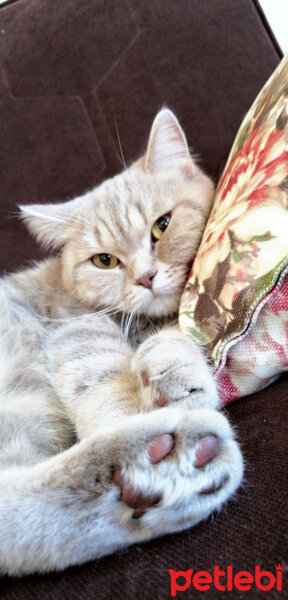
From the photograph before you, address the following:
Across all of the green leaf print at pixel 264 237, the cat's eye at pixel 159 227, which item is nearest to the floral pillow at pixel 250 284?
the green leaf print at pixel 264 237

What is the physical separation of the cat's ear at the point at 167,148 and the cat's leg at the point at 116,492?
77 cm

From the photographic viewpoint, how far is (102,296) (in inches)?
42.6

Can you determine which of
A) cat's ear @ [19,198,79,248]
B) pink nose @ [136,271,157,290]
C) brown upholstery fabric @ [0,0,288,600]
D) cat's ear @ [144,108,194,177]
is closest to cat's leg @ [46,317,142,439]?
pink nose @ [136,271,157,290]

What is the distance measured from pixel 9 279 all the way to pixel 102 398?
0.59 m

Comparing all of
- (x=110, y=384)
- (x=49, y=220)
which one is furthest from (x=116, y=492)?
(x=49, y=220)

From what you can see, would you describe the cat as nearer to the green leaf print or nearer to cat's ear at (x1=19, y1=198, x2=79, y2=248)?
cat's ear at (x1=19, y1=198, x2=79, y2=248)

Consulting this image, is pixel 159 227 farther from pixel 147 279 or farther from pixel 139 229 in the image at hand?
pixel 147 279

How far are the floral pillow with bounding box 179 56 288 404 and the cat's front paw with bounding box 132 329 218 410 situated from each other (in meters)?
0.03

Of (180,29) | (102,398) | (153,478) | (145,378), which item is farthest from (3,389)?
(180,29)

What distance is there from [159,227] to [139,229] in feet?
→ 0.18

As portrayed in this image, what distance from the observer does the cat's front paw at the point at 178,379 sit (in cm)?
66

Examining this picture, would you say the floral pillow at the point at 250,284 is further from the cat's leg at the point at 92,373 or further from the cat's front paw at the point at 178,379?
the cat's leg at the point at 92,373

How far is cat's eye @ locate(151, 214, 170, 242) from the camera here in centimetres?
106

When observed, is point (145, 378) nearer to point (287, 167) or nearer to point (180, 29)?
point (287, 167)
